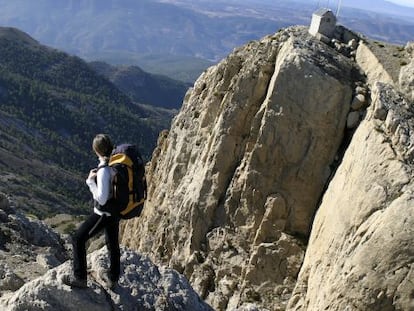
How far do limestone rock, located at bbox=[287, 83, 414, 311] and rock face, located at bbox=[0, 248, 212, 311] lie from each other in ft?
25.3

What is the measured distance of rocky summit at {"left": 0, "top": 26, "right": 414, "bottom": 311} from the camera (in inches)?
866

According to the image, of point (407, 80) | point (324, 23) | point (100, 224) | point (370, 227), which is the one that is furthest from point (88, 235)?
point (324, 23)

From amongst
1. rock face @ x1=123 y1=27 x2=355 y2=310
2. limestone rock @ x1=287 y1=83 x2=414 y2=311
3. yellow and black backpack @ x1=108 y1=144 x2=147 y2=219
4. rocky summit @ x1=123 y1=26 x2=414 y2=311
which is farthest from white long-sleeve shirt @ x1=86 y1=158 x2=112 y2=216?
rock face @ x1=123 y1=27 x2=355 y2=310

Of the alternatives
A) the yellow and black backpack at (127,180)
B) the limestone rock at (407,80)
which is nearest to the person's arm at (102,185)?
the yellow and black backpack at (127,180)

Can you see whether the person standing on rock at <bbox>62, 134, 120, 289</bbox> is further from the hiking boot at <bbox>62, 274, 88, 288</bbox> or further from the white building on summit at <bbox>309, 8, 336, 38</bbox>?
the white building on summit at <bbox>309, 8, 336, 38</bbox>

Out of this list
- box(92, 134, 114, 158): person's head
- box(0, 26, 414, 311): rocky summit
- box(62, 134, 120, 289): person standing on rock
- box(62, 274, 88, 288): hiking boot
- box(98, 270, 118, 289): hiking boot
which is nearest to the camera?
box(62, 134, 120, 289): person standing on rock

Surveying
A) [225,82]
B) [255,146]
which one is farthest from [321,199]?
[225,82]

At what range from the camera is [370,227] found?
22188 mm

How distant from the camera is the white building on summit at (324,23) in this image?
31391mm

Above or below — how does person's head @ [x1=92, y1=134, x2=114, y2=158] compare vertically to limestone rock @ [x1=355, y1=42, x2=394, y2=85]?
below

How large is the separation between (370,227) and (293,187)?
6881 mm

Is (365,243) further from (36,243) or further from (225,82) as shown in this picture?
(36,243)

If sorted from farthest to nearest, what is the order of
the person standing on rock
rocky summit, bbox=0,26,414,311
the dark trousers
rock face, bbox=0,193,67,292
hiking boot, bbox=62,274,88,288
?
rocky summit, bbox=0,26,414,311
rock face, bbox=0,193,67,292
hiking boot, bbox=62,274,88,288
the dark trousers
the person standing on rock

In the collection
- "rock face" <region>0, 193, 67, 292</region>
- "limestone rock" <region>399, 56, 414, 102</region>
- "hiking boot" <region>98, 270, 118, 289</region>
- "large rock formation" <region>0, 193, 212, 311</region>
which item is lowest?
"rock face" <region>0, 193, 67, 292</region>
